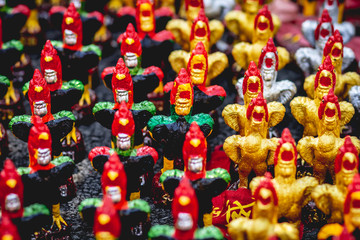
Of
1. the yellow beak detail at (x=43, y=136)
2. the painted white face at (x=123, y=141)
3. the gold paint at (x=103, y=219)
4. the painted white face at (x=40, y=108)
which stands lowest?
the gold paint at (x=103, y=219)

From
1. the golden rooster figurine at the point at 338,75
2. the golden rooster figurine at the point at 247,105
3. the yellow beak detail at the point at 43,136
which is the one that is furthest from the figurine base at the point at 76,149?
the golden rooster figurine at the point at 338,75

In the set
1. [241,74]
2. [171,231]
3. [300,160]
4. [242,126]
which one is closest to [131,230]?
[171,231]

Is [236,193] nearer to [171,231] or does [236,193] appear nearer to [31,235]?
[171,231]

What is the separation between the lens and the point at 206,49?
3680 mm

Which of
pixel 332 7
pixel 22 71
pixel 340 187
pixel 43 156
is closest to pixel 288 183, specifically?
pixel 340 187

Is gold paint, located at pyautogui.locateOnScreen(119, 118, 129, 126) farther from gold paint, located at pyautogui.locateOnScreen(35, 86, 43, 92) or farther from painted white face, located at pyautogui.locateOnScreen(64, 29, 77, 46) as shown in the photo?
painted white face, located at pyautogui.locateOnScreen(64, 29, 77, 46)

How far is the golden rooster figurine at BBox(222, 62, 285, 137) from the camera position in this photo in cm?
322

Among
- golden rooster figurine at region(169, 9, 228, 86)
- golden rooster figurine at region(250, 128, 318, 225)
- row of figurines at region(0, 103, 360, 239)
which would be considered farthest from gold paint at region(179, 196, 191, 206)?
golden rooster figurine at region(169, 9, 228, 86)

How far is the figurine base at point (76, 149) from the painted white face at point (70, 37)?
473 millimetres

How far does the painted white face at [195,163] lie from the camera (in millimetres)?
2875

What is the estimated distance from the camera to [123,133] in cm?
295

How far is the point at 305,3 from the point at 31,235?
283cm

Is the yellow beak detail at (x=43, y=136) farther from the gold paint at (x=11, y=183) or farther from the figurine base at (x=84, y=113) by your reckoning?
the figurine base at (x=84, y=113)

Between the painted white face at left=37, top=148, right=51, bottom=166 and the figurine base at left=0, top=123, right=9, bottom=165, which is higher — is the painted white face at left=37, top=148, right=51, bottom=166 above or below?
above
